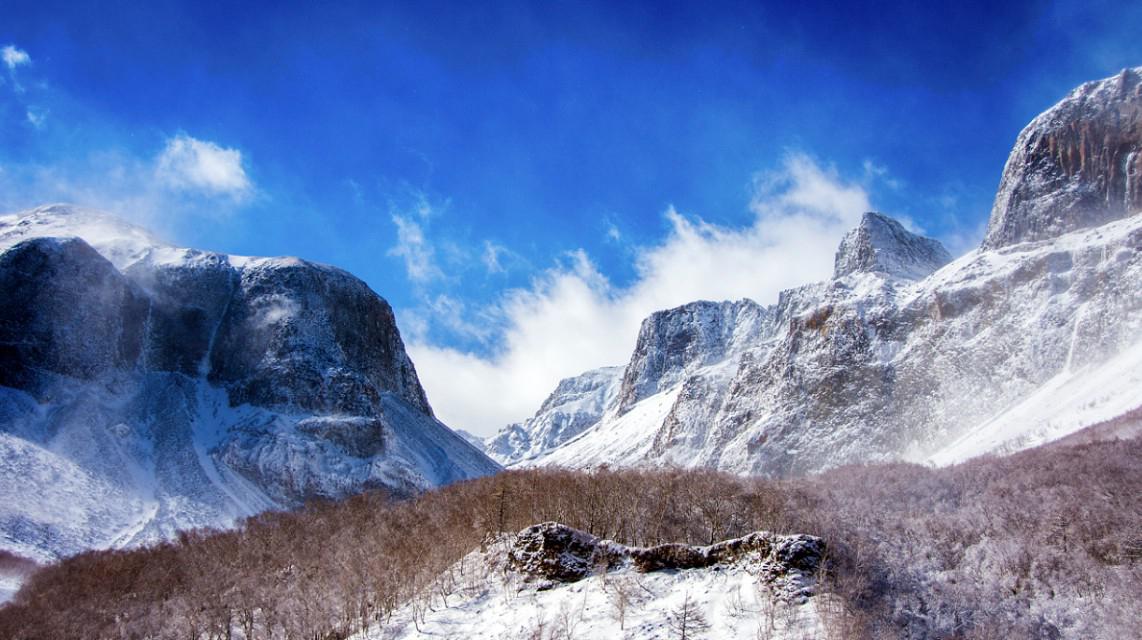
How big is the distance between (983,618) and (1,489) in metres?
67.5

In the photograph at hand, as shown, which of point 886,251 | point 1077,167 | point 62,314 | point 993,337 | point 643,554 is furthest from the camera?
point 886,251

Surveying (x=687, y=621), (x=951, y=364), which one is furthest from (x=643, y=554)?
(x=951, y=364)

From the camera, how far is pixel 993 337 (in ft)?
270

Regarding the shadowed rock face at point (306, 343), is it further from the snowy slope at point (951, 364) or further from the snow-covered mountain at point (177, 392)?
the snowy slope at point (951, 364)

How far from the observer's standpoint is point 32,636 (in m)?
23.9

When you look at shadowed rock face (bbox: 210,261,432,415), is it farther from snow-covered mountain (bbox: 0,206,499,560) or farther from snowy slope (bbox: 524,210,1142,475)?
snowy slope (bbox: 524,210,1142,475)

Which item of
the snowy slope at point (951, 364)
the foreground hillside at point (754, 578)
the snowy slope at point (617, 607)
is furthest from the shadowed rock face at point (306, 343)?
the snowy slope at point (617, 607)

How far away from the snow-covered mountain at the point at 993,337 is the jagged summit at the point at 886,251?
21465 mm

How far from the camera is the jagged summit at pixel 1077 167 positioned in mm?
91956

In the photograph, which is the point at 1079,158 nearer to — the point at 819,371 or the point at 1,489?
the point at 819,371

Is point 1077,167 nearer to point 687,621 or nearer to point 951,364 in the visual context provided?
point 951,364

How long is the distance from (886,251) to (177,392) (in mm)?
122794

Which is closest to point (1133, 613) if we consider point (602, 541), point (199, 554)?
point (602, 541)

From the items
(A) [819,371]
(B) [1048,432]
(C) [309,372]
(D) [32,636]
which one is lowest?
(D) [32,636]
